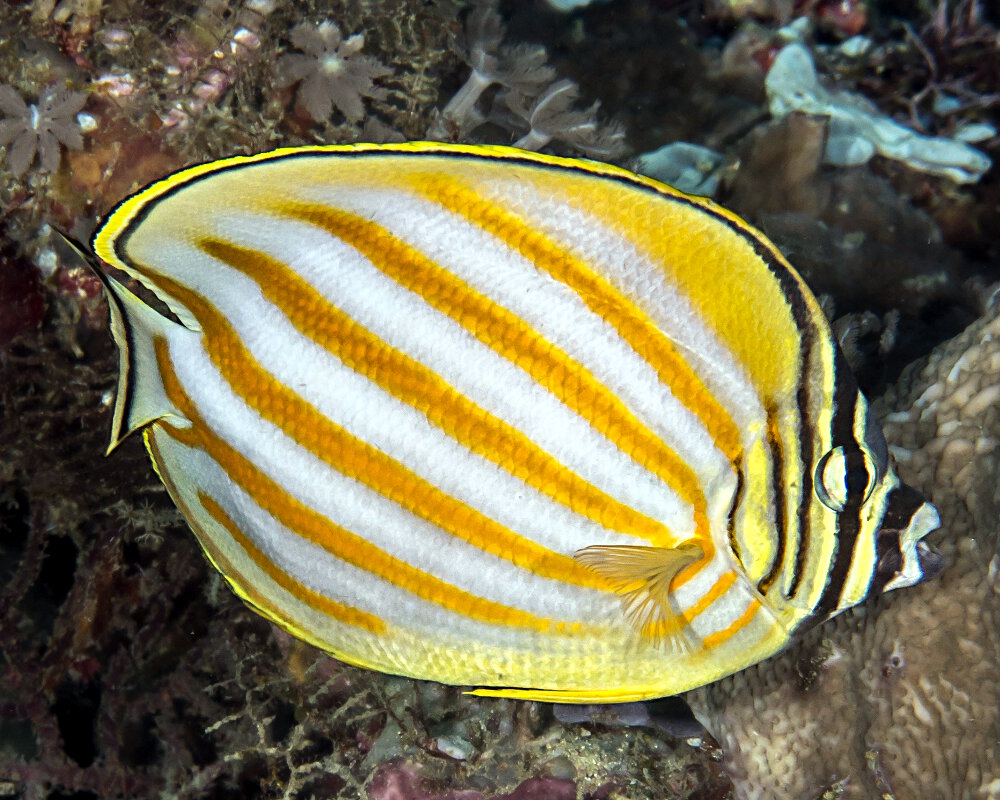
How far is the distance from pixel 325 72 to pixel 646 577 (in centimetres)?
208

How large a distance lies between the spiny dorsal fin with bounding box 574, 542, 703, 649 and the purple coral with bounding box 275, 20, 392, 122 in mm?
1909

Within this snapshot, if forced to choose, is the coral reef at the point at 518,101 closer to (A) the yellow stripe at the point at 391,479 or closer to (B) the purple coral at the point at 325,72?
(B) the purple coral at the point at 325,72

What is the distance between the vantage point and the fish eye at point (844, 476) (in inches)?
54.3

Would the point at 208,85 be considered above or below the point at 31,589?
above

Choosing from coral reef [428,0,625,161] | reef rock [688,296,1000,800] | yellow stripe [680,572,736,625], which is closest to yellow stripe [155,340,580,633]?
yellow stripe [680,572,736,625]

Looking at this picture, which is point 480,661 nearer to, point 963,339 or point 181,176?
point 181,176

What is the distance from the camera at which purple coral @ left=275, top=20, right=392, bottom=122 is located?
104 inches

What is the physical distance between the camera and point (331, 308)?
1482mm

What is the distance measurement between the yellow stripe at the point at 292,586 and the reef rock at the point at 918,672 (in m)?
1.22

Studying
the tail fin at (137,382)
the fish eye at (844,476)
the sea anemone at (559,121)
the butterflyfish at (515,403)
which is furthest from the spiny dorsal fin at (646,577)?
the sea anemone at (559,121)

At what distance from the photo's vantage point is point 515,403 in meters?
1.43

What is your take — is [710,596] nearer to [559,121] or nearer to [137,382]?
[137,382]

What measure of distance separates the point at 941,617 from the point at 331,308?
1725mm

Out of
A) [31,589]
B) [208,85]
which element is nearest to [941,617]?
[208,85]
